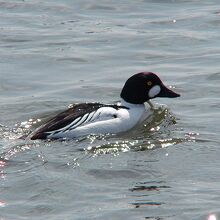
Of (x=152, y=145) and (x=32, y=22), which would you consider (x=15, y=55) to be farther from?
(x=152, y=145)

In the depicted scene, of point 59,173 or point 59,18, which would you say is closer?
point 59,173

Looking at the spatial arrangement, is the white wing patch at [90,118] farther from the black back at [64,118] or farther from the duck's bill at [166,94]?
the duck's bill at [166,94]

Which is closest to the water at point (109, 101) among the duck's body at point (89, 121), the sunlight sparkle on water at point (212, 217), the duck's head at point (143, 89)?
the sunlight sparkle on water at point (212, 217)

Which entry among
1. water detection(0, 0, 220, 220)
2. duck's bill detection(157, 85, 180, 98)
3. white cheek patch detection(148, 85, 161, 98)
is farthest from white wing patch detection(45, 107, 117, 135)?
duck's bill detection(157, 85, 180, 98)

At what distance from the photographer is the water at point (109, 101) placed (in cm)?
1076

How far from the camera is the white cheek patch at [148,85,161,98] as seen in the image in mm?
14844

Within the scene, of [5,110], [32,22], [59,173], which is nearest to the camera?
[59,173]

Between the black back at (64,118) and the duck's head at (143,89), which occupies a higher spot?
the duck's head at (143,89)

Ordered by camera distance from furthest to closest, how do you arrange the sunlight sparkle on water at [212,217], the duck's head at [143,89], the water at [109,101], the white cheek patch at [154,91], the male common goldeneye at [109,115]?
the white cheek patch at [154,91] → the duck's head at [143,89] → the male common goldeneye at [109,115] → the water at [109,101] → the sunlight sparkle on water at [212,217]

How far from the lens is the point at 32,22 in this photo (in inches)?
854

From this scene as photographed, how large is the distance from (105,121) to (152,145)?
3.76 ft

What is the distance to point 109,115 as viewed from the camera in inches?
556

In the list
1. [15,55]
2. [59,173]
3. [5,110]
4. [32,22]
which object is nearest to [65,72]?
[15,55]

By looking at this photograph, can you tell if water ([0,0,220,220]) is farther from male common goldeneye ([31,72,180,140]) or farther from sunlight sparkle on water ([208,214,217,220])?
male common goldeneye ([31,72,180,140])
